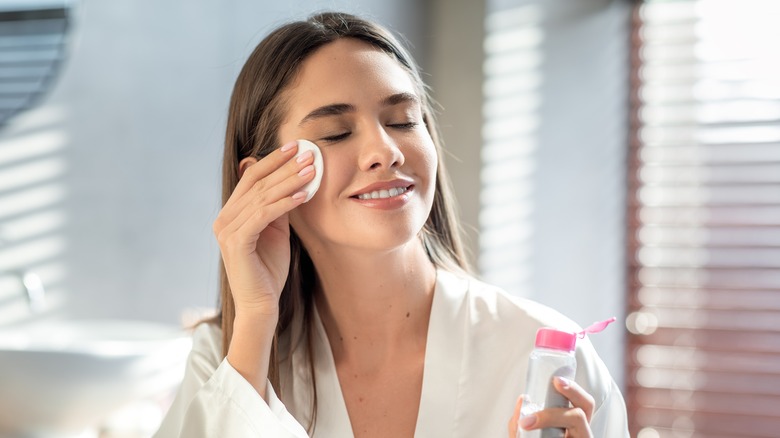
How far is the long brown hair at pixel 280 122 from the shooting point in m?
1.44

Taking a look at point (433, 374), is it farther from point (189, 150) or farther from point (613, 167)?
point (613, 167)

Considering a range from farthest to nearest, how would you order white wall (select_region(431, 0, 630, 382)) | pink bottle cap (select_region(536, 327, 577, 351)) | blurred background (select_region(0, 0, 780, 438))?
white wall (select_region(431, 0, 630, 382)) → blurred background (select_region(0, 0, 780, 438)) → pink bottle cap (select_region(536, 327, 577, 351))

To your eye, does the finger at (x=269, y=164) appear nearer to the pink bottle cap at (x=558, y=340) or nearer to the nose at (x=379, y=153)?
the nose at (x=379, y=153)

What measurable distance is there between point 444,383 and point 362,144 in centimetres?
41

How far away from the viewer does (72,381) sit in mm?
1487

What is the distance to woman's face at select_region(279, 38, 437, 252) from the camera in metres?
1.33

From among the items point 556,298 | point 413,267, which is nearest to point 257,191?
point 413,267

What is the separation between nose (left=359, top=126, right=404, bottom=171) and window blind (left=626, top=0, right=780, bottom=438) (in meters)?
2.13

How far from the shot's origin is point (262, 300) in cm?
142

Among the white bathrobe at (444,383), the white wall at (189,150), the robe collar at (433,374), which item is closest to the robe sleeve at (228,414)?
the white bathrobe at (444,383)

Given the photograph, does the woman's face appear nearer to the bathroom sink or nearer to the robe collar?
the robe collar

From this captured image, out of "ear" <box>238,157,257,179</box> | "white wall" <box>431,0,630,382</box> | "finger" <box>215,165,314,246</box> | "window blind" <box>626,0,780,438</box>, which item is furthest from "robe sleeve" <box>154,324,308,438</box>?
"window blind" <box>626,0,780,438</box>

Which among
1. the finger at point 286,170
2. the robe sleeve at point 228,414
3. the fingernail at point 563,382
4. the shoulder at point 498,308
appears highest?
the finger at point 286,170

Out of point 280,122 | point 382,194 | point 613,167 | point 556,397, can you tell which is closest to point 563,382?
point 556,397
